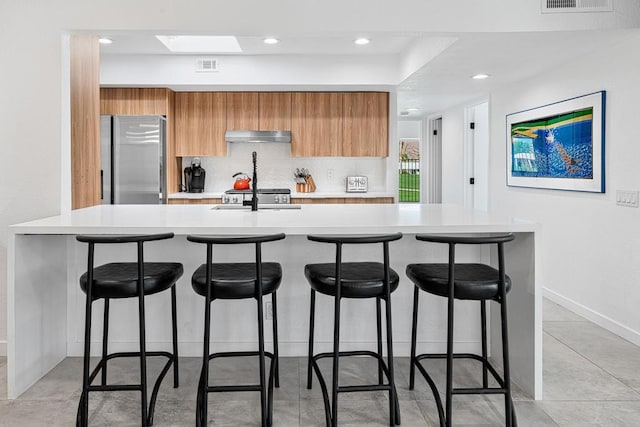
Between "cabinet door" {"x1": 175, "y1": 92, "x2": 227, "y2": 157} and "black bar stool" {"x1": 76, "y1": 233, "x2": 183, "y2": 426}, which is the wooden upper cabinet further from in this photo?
"black bar stool" {"x1": 76, "y1": 233, "x2": 183, "y2": 426}

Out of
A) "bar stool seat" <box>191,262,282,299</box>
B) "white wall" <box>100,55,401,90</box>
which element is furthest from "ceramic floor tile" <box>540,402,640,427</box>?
"white wall" <box>100,55,401,90</box>

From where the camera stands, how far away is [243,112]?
6.11 meters

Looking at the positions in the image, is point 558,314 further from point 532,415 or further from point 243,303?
point 243,303

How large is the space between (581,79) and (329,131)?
2.79 meters

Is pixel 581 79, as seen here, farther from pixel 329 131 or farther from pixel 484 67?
pixel 329 131

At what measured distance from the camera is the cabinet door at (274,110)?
241 inches

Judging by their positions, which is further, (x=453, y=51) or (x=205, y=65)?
(x=205, y=65)

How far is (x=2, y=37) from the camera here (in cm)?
316

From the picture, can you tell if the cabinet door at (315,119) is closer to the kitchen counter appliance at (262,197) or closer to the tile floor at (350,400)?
the kitchen counter appliance at (262,197)

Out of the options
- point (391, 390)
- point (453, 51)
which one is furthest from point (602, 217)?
point (391, 390)

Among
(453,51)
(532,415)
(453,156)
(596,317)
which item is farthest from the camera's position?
(453,156)

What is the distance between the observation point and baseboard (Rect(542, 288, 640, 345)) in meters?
3.62

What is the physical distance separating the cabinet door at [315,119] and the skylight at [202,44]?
1001mm

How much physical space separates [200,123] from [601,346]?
4.64 m
